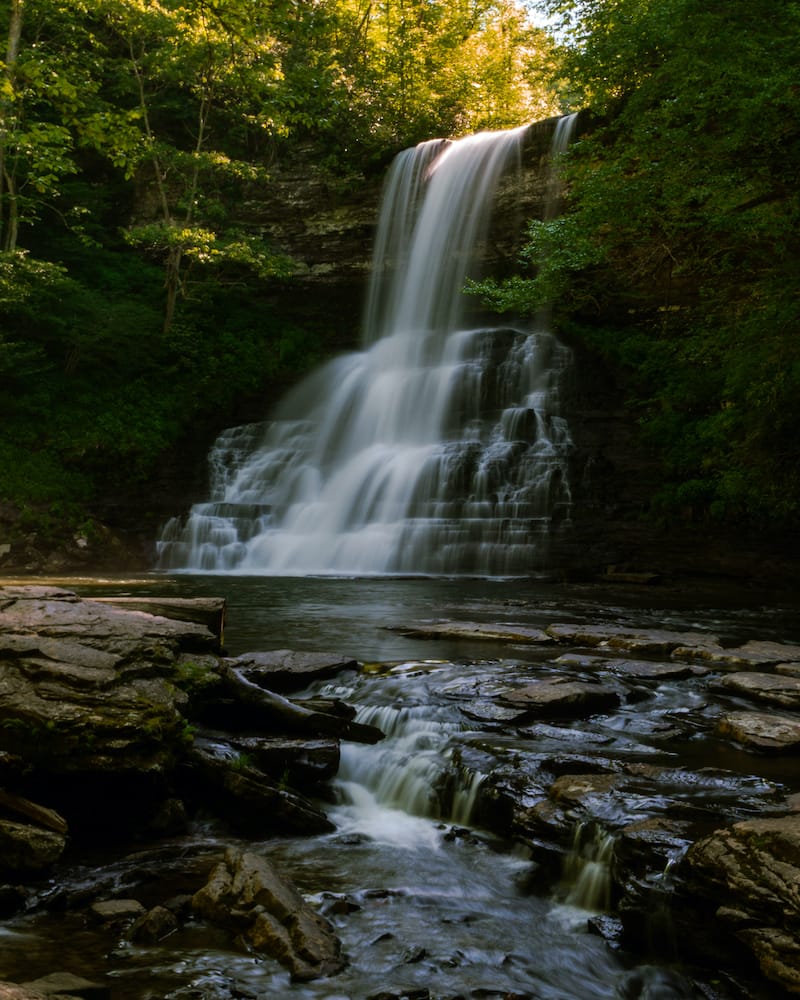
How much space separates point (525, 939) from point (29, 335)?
19783mm

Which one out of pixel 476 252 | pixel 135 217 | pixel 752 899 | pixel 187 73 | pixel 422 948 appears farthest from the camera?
pixel 135 217

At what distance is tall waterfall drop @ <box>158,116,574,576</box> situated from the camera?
597 inches

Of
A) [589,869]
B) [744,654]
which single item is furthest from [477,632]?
[589,869]

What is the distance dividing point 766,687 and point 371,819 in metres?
3.08

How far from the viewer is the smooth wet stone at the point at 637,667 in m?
6.10

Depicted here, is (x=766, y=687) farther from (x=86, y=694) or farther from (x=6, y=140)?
(x=6, y=140)

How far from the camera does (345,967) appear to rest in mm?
2871

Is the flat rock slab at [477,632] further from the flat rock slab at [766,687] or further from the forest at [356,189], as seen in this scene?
the forest at [356,189]

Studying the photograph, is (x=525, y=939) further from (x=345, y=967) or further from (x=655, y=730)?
(x=655, y=730)

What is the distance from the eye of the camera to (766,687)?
557cm

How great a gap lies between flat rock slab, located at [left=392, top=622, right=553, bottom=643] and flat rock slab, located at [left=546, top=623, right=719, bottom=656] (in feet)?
0.65

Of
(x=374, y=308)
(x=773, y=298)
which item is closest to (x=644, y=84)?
(x=773, y=298)

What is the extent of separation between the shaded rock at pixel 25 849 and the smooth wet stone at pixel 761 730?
3.77 metres

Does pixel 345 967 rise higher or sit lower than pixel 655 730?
lower
